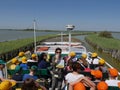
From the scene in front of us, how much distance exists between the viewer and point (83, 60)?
462 inches

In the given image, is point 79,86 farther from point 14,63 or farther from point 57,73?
point 14,63

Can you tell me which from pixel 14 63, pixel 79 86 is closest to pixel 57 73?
pixel 14 63

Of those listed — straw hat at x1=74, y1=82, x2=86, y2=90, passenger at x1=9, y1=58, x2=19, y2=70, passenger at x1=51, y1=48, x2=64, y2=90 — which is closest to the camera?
straw hat at x1=74, y1=82, x2=86, y2=90

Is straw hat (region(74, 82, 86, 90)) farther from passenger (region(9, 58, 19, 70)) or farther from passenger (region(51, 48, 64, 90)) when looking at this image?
passenger (region(9, 58, 19, 70))

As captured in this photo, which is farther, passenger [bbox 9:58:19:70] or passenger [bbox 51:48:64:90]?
passenger [bbox 9:58:19:70]

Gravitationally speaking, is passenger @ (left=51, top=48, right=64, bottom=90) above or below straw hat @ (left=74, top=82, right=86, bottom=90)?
below

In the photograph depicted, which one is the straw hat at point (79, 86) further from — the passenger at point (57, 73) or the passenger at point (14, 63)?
the passenger at point (14, 63)

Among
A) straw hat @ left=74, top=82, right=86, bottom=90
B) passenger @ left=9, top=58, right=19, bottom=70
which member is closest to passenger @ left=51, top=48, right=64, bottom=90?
passenger @ left=9, top=58, right=19, bottom=70

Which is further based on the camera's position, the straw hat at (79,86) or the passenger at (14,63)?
the passenger at (14,63)

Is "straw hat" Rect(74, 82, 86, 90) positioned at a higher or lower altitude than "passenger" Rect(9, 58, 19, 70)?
higher

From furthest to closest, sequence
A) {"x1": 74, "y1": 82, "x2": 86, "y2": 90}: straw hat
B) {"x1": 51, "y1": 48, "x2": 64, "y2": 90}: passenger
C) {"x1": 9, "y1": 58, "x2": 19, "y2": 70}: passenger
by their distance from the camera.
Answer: {"x1": 9, "y1": 58, "x2": 19, "y2": 70}: passenger → {"x1": 51, "y1": 48, "x2": 64, "y2": 90}: passenger → {"x1": 74, "y1": 82, "x2": 86, "y2": 90}: straw hat

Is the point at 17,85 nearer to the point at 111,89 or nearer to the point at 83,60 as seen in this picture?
the point at 111,89

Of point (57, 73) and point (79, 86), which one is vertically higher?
point (79, 86)

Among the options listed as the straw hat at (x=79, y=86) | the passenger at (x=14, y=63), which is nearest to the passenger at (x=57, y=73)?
the passenger at (x=14, y=63)
